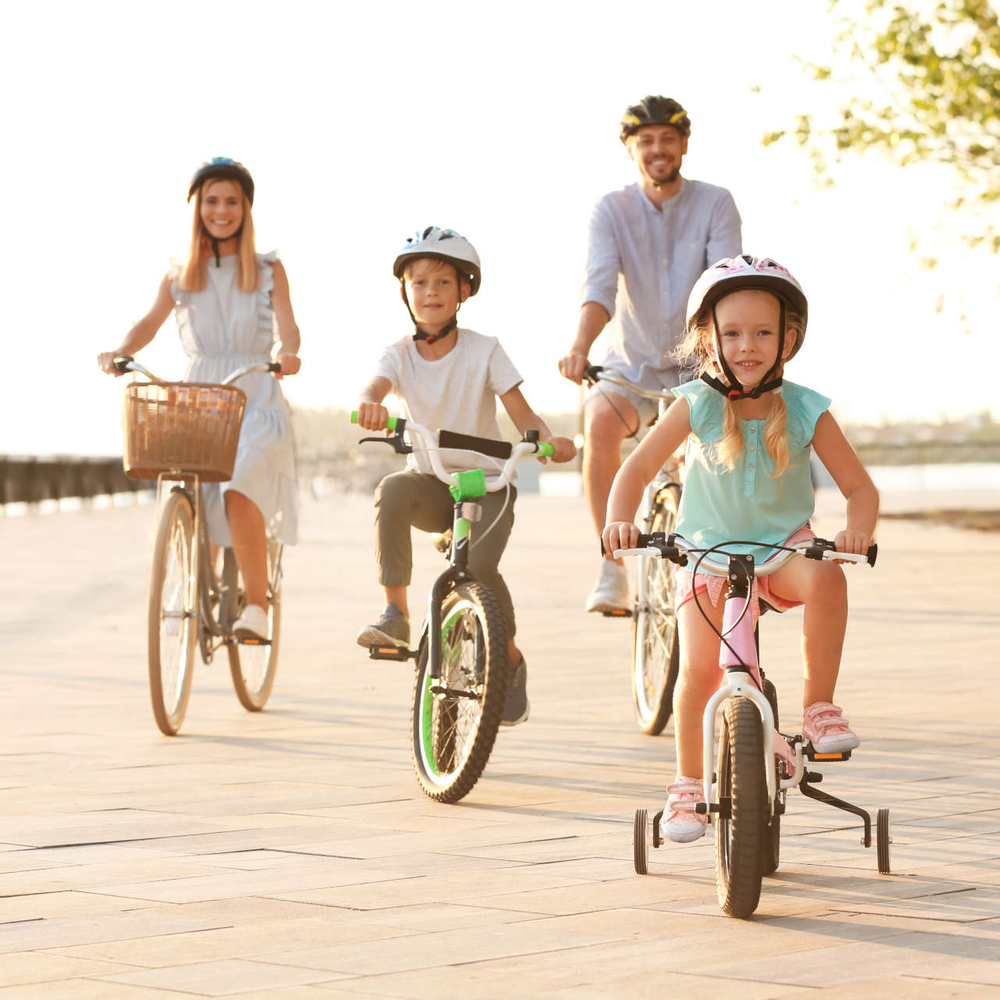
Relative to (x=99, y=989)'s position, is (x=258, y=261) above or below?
above

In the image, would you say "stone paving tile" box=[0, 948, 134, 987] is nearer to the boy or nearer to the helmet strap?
the helmet strap

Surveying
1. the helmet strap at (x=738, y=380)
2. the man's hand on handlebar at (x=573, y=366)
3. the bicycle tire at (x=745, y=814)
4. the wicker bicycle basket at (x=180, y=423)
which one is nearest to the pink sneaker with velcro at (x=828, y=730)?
the bicycle tire at (x=745, y=814)

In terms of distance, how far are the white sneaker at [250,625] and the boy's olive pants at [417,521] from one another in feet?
4.30

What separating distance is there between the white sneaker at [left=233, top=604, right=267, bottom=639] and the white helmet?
1810 mm

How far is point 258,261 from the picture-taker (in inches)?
336

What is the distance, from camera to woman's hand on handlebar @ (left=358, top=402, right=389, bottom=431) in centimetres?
651

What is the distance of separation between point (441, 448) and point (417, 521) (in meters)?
0.33

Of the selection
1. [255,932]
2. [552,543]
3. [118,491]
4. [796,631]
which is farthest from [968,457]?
[255,932]

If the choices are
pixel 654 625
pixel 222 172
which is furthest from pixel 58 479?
pixel 654 625

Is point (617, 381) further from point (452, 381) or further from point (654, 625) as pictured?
point (654, 625)

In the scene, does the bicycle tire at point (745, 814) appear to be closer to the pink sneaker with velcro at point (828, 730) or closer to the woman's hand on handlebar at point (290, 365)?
Answer: the pink sneaker with velcro at point (828, 730)

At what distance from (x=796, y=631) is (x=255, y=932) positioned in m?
8.34

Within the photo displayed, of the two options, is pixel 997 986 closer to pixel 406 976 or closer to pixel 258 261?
pixel 406 976

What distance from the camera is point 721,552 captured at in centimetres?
477
